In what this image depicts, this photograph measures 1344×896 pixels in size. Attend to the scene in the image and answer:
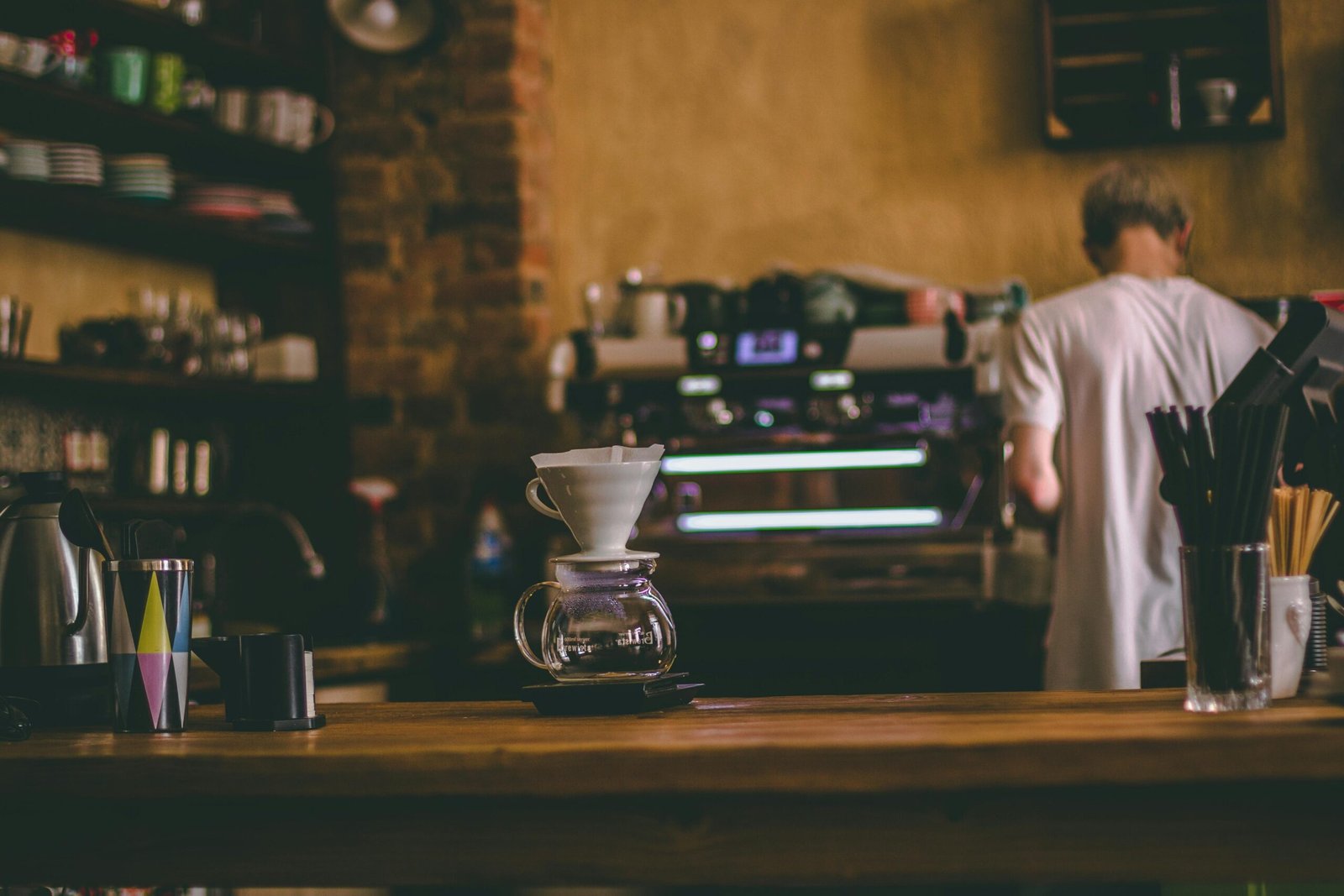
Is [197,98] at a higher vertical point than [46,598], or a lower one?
higher

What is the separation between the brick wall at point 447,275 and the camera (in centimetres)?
389

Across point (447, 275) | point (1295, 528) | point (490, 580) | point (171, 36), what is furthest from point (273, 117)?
point (1295, 528)

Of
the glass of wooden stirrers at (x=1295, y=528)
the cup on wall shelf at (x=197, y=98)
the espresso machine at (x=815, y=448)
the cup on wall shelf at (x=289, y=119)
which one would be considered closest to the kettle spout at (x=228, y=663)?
the glass of wooden stirrers at (x=1295, y=528)

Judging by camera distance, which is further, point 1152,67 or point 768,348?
point 1152,67

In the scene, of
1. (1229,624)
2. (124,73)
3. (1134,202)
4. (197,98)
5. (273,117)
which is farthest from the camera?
(273,117)

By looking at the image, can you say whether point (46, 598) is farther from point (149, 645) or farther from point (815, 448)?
point (815, 448)

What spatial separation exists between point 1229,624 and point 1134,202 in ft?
4.73

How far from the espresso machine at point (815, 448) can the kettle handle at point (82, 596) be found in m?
1.78

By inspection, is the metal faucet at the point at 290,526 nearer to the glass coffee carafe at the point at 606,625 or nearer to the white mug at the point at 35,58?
the white mug at the point at 35,58

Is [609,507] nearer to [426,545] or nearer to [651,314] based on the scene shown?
[651,314]

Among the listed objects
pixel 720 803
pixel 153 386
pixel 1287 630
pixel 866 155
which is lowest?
pixel 720 803

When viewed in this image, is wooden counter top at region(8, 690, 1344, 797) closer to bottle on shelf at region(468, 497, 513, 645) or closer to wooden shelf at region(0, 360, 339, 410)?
wooden shelf at region(0, 360, 339, 410)

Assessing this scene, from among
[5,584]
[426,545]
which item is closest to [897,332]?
[426,545]

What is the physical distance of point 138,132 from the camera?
A: 11.6 ft
